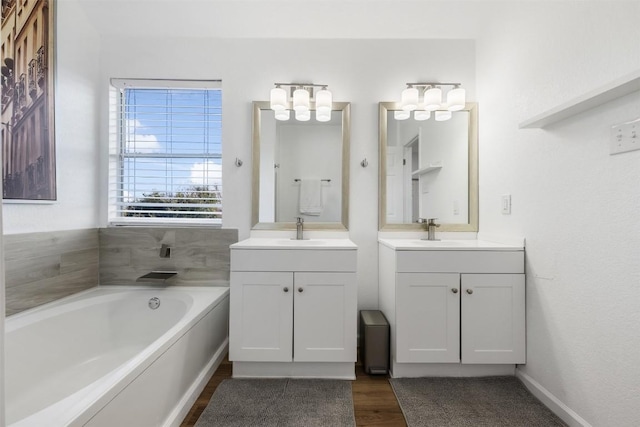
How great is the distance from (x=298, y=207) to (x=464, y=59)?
1642 mm

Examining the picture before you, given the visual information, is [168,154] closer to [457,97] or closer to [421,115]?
[421,115]

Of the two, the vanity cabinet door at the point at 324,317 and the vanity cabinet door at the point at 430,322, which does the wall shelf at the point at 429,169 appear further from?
the vanity cabinet door at the point at 324,317

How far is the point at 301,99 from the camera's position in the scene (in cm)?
227

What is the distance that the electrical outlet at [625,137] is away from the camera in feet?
4.03

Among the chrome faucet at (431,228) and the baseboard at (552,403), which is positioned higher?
the chrome faucet at (431,228)

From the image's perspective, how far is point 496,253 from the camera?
1879mm

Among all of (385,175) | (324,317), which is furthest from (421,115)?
(324,317)

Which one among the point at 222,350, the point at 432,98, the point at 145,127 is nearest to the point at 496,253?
the point at 432,98

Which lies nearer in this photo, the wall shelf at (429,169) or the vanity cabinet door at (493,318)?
the vanity cabinet door at (493,318)

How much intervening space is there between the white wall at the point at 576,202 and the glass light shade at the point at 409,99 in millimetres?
548

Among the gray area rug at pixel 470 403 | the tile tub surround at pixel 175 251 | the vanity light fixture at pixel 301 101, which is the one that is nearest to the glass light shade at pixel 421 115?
the vanity light fixture at pixel 301 101

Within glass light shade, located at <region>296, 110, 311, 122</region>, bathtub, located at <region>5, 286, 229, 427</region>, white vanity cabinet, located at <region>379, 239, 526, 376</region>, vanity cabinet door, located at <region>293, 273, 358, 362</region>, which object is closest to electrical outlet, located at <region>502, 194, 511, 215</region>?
white vanity cabinet, located at <region>379, 239, 526, 376</region>

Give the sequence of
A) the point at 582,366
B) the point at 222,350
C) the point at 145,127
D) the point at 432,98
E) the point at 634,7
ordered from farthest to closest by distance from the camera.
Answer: the point at 145,127 → the point at 432,98 → the point at 222,350 → the point at 582,366 → the point at 634,7

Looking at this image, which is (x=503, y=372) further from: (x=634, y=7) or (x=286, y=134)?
(x=286, y=134)
